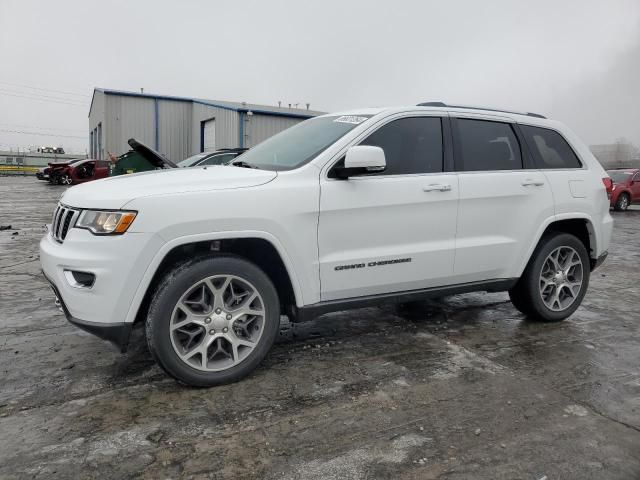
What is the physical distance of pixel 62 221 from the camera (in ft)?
10.6

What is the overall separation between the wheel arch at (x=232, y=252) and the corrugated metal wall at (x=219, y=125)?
18.5 meters

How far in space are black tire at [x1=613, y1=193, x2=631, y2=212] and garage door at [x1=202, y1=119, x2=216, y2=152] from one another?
16.7 m

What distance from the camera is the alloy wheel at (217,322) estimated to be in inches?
123

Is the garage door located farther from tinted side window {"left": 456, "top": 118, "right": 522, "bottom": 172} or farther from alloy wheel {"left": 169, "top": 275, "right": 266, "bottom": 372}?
alloy wheel {"left": 169, "top": 275, "right": 266, "bottom": 372}

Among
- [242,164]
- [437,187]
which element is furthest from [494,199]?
[242,164]

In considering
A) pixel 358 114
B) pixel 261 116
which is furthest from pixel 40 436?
pixel 261 116

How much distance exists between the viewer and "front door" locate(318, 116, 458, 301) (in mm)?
3467

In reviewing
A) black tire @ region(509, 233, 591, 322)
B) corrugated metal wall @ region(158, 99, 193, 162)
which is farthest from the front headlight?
corrugated metal wall @ region(158, 99, 193, 162)

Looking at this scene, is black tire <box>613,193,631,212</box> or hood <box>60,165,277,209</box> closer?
hood <box>60,165,277,209</box>

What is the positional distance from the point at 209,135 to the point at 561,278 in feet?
71.7

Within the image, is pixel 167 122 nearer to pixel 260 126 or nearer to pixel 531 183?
pixel 260 126

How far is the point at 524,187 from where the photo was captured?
428cm

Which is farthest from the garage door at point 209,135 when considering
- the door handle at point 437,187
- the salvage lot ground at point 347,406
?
the door handle at point 437,187

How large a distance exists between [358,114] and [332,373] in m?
1.93
